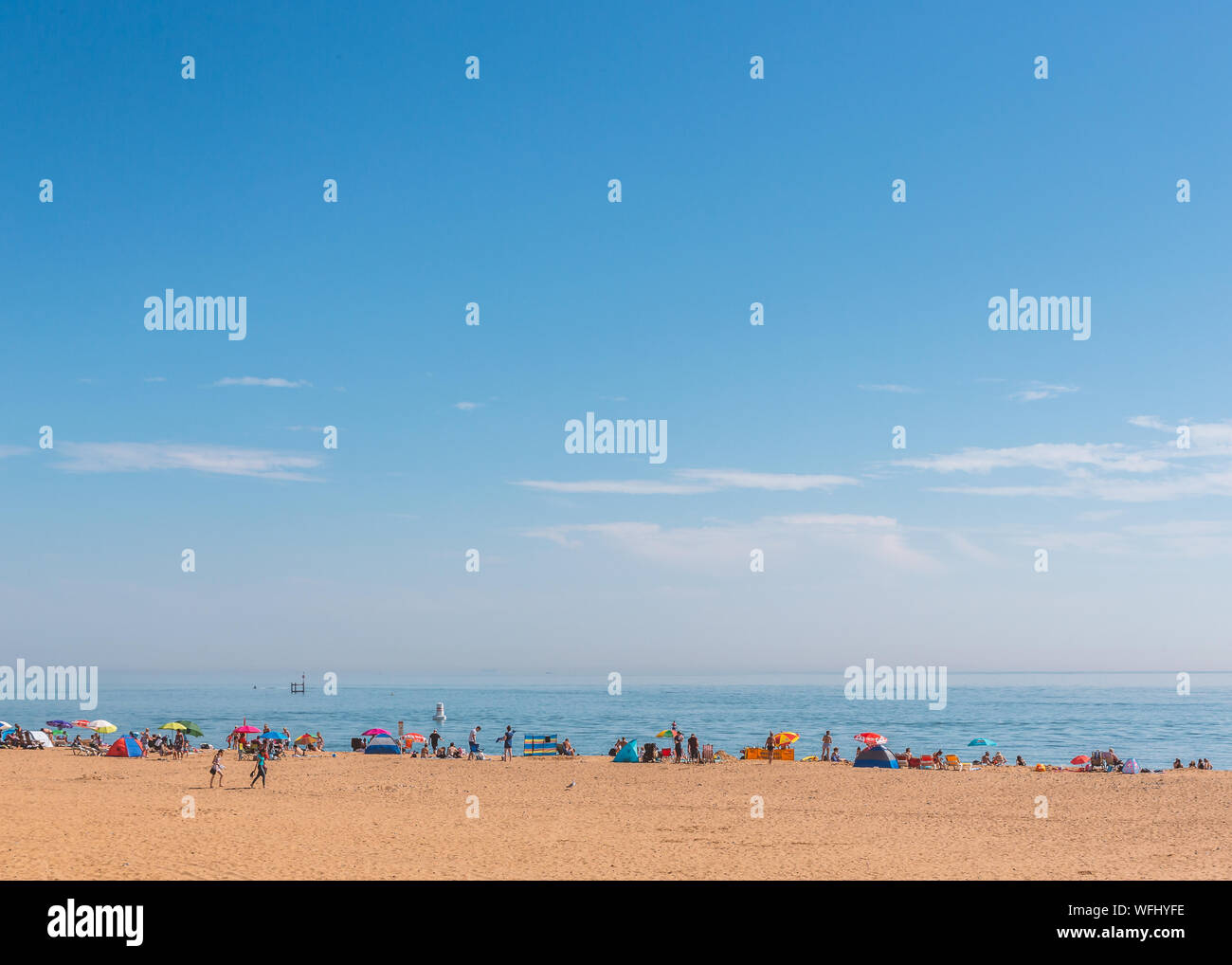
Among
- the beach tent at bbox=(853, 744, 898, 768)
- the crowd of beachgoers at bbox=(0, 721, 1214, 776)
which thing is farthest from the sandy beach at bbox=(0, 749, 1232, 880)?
the crowd of beachgoers at bbox=(0, 721, 1214, 776)

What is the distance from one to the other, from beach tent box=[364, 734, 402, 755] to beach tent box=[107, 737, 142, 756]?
10571mm

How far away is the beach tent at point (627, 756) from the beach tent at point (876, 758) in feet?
32.3

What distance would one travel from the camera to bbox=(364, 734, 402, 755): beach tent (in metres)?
48.4

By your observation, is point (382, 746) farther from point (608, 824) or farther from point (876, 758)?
point (608, 824)

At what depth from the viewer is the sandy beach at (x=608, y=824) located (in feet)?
59.9

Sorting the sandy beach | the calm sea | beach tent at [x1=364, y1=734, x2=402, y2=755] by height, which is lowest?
the calm sea

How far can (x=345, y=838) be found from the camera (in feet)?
70.7

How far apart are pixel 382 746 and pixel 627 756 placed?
536 inches

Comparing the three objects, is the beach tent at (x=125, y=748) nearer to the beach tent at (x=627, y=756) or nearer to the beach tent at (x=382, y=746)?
the beach tent at (x=382, y=746)

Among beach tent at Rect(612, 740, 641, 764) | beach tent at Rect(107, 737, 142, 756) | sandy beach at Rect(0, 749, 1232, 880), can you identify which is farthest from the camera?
beach tent at Rect(107, 737, 142, 756)

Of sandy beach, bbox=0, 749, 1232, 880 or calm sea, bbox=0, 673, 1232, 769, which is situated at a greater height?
sandy beach, bbox=0, 749, 1232, 880

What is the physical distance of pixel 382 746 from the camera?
160 feet

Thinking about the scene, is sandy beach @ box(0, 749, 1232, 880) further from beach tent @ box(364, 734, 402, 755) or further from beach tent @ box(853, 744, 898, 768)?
beach tent @ box(364, 734, 402, 755)
